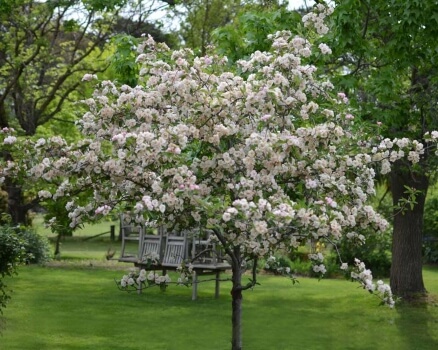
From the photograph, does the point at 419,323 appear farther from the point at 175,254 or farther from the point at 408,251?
the point at 175,254

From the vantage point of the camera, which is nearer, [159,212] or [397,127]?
[159,212]

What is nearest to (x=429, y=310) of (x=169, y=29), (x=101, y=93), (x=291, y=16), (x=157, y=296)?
(x=157, y=296)

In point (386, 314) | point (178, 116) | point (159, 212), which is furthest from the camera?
point (386, 314)

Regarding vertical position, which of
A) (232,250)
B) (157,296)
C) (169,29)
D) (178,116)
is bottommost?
(157,296)

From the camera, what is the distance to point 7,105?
31375mm

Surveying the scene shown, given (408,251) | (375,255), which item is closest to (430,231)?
(375,255)

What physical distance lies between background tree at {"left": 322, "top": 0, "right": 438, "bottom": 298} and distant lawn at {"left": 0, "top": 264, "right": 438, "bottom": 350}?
4.74ft

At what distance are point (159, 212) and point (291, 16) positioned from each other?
20.6ft

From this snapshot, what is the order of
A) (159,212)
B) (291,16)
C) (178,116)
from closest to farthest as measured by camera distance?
(159,212) → (178,116) → (291,16)

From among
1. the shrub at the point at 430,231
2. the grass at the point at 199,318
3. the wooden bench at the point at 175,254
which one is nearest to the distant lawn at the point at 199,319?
the grass at the point at 199,318

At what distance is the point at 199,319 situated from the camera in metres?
14.4

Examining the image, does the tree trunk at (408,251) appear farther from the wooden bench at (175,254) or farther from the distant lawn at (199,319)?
the wooden bench at (175,254)

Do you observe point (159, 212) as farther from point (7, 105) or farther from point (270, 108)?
point (7, 105)

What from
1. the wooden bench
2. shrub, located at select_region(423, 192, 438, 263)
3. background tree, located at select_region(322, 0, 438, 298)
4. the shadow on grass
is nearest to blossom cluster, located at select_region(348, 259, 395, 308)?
background tree, located at select_region(322, 0, 438, 298)
